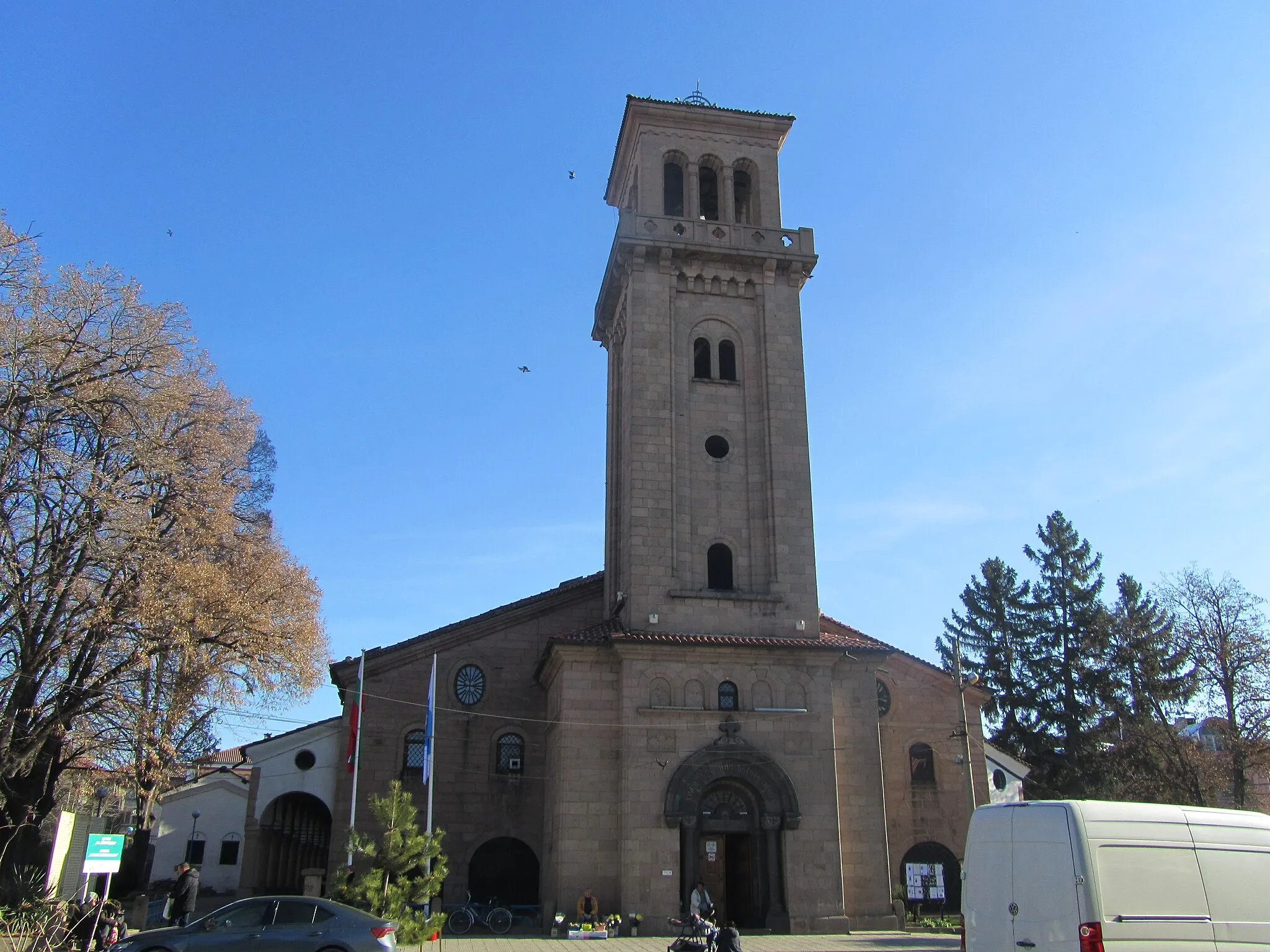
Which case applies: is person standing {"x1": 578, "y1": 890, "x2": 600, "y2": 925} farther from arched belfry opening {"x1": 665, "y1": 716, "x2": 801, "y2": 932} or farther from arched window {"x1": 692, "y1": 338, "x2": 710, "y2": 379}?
arched window {"x1": 692, "y1": 338, "x2": 710, "y2": 379}

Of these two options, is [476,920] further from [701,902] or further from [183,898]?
[183,898]

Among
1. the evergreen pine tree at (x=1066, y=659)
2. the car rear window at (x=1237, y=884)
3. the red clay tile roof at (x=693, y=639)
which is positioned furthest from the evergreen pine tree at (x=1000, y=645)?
the car rear window at (x=1237, y=884)

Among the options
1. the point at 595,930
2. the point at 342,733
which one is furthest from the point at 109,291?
the point at 595,930

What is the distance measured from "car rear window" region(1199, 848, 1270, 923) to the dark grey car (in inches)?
477

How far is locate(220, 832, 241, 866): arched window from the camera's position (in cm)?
4422

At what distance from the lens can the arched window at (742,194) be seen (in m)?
36.2

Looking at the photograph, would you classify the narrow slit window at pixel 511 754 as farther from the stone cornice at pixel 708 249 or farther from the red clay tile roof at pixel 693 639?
the stone cornice at pixel 708 249

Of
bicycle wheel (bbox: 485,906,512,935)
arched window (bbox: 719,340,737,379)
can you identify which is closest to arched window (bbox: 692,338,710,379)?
arched window (bbox: 719,340,737,379)

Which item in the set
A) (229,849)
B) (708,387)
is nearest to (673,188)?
(708,387)

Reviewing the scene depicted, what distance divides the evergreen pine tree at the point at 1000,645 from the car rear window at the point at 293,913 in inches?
1488

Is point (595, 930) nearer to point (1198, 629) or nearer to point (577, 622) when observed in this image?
point (577, 622)

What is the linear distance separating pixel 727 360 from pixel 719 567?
23.9ft

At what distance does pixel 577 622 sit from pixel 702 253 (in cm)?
1344

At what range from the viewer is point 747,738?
1089 inches
